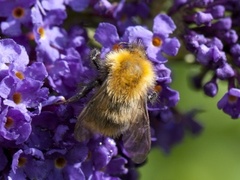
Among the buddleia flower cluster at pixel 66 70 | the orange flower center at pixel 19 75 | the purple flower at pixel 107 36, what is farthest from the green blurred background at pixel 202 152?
the orange flower center at pixel 19 75

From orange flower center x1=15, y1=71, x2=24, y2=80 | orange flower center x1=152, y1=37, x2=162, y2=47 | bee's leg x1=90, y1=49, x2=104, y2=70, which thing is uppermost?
bee's leg x1=90, y1=49, x2=104, y2=70

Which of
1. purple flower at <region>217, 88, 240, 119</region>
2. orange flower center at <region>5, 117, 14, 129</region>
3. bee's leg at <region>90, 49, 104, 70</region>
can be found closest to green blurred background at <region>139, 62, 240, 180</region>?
purple flower at <region>217, 88, 240, 119</region>

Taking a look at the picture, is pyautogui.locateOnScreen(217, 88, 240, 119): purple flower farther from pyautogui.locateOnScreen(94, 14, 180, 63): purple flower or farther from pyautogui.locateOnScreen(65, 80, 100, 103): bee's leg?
pyautogui.locateOnScreen(65, 80, 100, 103): bee's leg

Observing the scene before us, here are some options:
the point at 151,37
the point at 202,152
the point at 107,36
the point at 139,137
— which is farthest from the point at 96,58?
the point at 202,152

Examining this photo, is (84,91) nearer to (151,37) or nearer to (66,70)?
(66,70)

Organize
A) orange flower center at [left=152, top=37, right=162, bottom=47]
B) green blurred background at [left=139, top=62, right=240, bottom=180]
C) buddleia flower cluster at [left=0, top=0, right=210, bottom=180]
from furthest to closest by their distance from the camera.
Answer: green blurred background at [left=139, top=62, right=240, bottom=180] < orange flower center at [left=152, top=37, right=162, bottom=47] < buddleia flower cluster at [left=0, top=0, right=210, bottom=180]

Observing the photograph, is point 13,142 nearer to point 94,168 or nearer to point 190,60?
point 94,168
